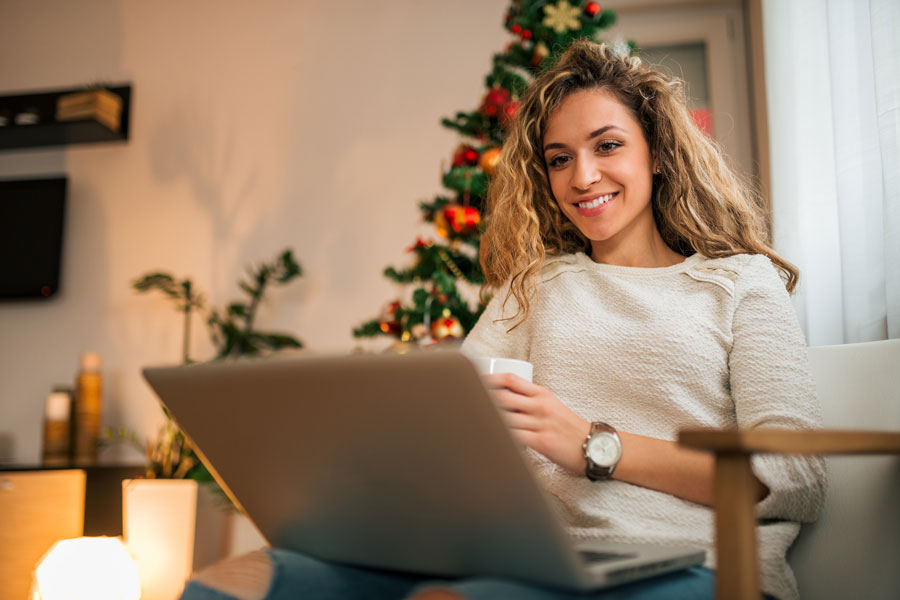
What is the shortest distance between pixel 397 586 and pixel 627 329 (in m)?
0.52

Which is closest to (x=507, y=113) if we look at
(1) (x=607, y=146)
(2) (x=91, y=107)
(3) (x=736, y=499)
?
(1) (x=607, y=146)

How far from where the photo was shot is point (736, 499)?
602 millimetres

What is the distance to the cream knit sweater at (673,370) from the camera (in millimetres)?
943

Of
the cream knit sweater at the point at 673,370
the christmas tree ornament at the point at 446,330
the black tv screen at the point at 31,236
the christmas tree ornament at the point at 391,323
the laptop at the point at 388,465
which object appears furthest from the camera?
the black tv screen at the point at 31,236

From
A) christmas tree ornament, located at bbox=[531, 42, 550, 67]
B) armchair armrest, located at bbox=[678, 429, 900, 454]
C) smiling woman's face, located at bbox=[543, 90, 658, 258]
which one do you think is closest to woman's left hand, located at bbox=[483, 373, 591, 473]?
armchair armrest, located at bbox=[678, 429, 900, 454]

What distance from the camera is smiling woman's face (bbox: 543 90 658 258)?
4.01ft

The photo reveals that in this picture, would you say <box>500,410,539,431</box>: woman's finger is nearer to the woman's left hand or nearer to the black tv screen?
the woman's left hand

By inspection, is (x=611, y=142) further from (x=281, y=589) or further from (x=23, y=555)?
(x=23, y=555)

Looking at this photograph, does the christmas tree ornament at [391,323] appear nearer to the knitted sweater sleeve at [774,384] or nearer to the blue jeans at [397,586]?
the knitted sweater sleeve at [774,384]

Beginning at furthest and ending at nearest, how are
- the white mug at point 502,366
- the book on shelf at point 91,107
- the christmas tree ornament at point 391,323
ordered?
the book on shelf at point 91,107 → the christmas tree ornament at point 391,323 → the white mug at point 502,366

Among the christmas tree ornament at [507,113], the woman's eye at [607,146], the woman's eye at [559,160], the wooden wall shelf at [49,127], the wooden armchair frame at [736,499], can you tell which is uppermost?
the wooden wall shelf at [49,127]

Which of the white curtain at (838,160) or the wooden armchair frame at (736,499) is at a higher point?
the white curtain at (838,160)

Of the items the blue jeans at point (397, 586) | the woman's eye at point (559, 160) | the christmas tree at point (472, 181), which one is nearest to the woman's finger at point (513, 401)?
the blue jeans at point (397, 586)

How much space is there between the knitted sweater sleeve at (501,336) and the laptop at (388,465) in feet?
1.66
